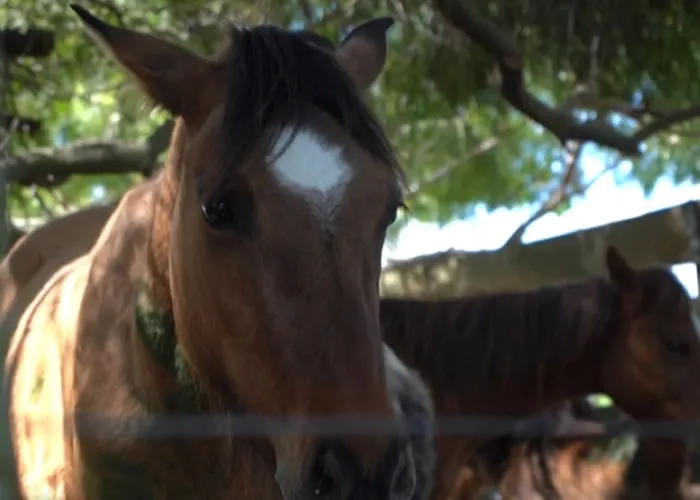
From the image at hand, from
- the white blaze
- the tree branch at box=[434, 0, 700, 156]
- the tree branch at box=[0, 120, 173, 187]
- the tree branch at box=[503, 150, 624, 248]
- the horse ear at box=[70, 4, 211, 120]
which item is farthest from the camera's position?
the tree branch at box=[503, 150, 624, 248]

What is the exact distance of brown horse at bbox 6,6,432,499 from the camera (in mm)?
1837

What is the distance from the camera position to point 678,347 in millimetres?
4188

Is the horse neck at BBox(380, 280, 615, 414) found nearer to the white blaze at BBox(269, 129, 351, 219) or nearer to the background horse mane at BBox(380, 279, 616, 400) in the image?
the background horse mane at BBox(380, 279, 616, 400)

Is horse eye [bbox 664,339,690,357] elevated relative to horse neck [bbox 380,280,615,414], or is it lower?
elevated

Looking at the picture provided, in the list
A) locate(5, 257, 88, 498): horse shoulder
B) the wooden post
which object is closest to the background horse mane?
the wooden post

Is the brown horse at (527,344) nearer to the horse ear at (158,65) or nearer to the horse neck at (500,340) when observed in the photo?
the horse neck at (500,340)

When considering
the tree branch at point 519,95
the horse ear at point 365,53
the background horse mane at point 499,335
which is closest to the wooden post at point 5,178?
the horse ear at point 365,53

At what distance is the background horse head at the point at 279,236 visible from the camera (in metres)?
1.82

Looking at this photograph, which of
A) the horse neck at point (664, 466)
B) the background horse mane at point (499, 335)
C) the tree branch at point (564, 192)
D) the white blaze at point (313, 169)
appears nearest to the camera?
the white blaze at point (313, 169)

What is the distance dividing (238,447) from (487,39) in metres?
2.08

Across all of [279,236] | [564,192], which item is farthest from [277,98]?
[564,192]

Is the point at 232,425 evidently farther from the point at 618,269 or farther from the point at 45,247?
the point at 618,269

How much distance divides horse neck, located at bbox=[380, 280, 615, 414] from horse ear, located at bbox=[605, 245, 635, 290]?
81 mm

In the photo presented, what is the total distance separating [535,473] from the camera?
444cm
